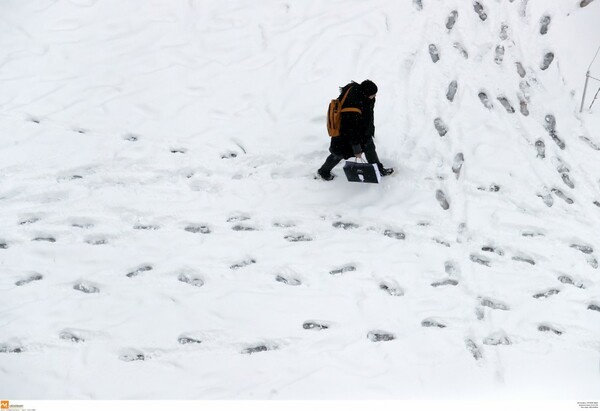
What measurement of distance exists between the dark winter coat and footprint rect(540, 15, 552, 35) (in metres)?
3.38

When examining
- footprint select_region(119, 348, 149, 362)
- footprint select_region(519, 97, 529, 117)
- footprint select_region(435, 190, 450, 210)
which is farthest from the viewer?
footprint select_region(519, 97, 529, 117)

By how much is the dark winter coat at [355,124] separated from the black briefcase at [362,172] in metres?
0.18

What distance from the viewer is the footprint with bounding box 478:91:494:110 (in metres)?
7.32

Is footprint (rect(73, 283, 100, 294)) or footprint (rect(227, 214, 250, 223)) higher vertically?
footprint (rect(227, 214, 250, 223))

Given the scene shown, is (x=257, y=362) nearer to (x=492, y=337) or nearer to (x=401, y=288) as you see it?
(x=401, y=288)

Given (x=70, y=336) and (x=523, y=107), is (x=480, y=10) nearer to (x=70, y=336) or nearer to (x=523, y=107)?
(x=523, y=107)

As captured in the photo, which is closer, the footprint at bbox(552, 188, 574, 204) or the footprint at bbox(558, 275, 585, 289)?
the footprint at bbox(558, 275, 585, 289)

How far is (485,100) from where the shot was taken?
7383 millimetres

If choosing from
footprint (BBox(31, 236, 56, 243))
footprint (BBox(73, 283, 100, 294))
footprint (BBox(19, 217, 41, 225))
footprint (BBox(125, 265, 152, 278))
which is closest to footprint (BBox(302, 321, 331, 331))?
footprint (BBox(125, 265, 152, 278))

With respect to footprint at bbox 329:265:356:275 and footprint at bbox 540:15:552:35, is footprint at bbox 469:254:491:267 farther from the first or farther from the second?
footprint at bbox 540:15:552:35

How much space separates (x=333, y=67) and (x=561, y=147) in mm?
2910

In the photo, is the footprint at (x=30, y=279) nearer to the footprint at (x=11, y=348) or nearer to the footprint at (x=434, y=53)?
the footprint at (x=11, y=348)

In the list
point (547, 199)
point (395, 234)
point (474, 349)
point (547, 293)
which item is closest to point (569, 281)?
point (547, 293)

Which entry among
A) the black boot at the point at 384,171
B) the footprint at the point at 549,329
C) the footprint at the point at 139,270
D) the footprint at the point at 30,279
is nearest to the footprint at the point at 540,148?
the black boot at the point at 384,171
